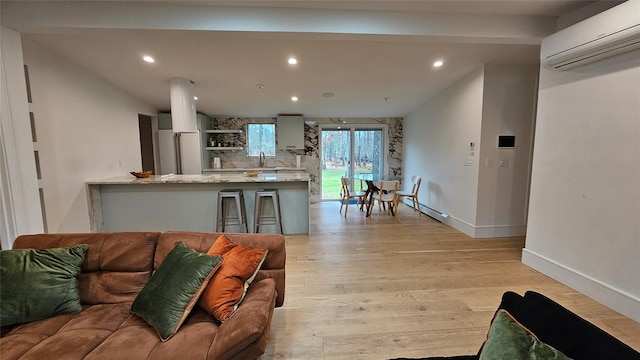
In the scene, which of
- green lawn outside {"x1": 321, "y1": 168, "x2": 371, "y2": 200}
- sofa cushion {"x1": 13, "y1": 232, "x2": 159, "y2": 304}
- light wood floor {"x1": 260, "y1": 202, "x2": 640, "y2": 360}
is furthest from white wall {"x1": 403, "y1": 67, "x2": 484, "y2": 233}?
sofa cushion {"x1": 13, "y1": 232, "x2": 159, "y2": 304}

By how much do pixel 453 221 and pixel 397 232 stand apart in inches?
40.3

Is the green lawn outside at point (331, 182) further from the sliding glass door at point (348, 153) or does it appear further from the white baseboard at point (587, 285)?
the white baseboard at point (587, 285)

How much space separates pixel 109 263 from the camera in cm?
164

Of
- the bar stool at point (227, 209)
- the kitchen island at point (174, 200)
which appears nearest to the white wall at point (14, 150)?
the kitchen island at point (174, 200)

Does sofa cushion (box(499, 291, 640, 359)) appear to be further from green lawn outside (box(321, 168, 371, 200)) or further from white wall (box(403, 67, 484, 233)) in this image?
green lawn outside (box(321, 168, 371, 200))

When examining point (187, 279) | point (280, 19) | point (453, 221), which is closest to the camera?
point (187, 279)

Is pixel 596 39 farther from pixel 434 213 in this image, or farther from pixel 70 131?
pixel 70 131

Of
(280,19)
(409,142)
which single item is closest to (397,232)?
(409,142)

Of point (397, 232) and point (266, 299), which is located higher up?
point (266, 299)

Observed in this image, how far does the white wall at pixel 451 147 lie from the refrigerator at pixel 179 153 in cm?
479

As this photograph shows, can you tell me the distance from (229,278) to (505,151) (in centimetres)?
397

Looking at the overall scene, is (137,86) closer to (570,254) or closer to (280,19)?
(280,19)

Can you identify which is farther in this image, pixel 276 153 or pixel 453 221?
pixel 276 153

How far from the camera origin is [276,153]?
6.52m
